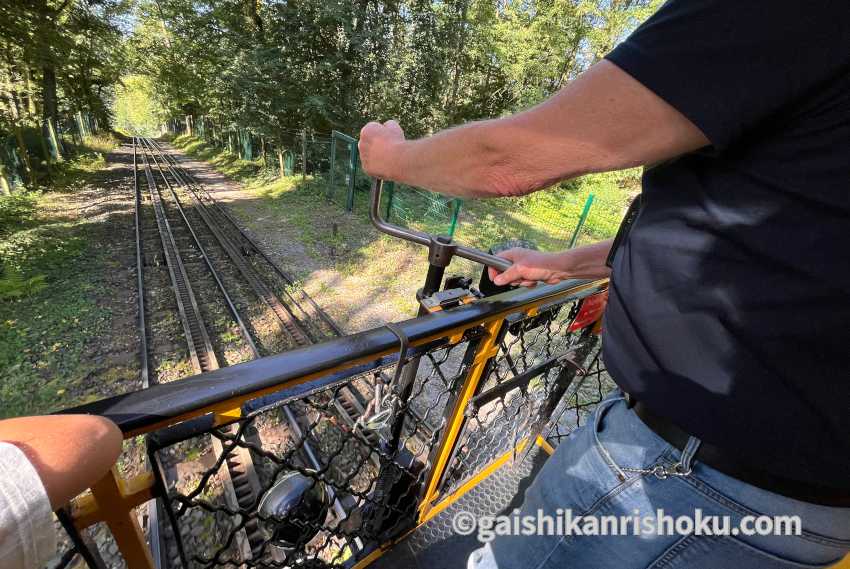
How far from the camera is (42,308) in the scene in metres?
6.02

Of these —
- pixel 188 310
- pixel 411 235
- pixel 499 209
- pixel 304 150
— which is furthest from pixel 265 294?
pixel 499 209

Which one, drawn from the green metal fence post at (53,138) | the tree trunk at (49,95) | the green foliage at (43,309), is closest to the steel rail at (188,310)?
the green foliage at (43,309)

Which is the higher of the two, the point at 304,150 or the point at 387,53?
the point at 387,53

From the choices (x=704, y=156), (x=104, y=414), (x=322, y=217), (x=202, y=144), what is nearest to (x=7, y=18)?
(x=322, y=217)

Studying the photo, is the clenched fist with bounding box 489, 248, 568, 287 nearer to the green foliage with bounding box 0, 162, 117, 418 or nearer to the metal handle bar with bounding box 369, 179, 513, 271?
the metal handle bar with bounding box 369, 179, 513, 271

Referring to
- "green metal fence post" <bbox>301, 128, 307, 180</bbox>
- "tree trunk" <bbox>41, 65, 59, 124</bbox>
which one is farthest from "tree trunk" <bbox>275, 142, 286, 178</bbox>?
"tree trunk" <bbox>41, 65, 59, 124</bbox>

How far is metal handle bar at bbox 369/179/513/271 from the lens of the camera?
1372 millimetres

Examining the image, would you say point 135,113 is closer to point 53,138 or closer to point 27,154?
point 53,138

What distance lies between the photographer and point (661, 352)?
0.82 metres

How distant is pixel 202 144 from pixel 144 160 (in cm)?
959

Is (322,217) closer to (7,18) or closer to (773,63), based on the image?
(7,18)

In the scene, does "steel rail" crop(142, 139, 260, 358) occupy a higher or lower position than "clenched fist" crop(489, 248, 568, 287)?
lower

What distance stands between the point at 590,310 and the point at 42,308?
8118 mm

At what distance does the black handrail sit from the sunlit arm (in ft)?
1.41
